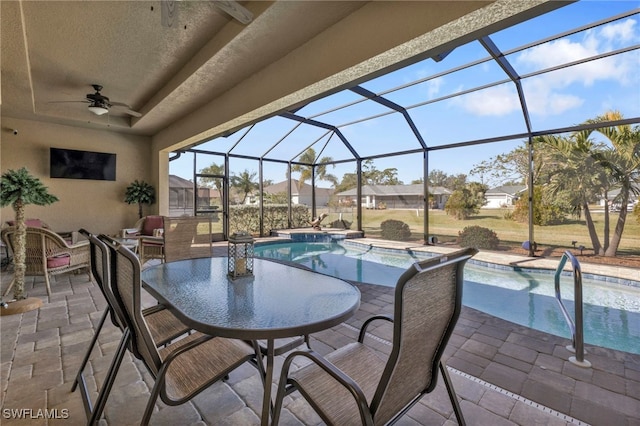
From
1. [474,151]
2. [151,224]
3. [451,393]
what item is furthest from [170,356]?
[474,151]

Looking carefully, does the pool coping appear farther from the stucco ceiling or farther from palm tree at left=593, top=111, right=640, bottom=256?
the stucco ceiling

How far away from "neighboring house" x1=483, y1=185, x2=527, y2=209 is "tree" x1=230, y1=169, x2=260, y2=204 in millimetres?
7141

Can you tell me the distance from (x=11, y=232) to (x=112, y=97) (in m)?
2.88

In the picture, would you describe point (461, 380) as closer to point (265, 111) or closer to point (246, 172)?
point (265, 111)

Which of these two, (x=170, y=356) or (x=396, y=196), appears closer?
(x=170, y=356)

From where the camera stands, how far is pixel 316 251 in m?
8.55

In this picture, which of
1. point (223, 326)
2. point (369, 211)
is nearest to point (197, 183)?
point (369, 211)

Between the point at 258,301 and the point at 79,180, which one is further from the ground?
the point at 79,180

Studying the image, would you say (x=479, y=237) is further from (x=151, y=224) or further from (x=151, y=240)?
(x=151, y=224)

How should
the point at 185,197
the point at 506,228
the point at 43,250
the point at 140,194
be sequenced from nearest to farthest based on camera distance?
the point at 43,250 < the point at 140,194 < the point at 506,228 < the point at 185,197

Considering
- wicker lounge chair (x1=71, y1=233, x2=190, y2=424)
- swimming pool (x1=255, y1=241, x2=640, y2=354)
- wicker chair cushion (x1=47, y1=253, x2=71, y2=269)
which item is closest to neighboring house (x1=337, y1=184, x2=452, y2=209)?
swimming pool (x1=255, y1=241, x2=640, y2=354)

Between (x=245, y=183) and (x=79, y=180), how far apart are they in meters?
4.23

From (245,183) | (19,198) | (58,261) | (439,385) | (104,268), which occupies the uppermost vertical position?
(245,183)

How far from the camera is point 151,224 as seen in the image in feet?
20.5
